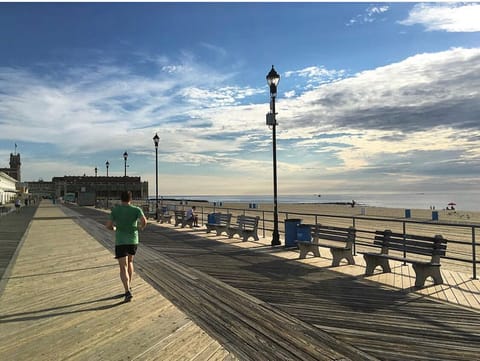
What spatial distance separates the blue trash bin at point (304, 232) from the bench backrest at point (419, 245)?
2544mm

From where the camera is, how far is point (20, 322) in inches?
223

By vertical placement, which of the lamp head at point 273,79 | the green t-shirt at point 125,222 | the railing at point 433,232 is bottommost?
the railing at point 433,232

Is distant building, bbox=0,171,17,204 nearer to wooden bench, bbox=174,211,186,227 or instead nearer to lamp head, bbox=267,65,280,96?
wooden bench, bbox=174,211,186,227

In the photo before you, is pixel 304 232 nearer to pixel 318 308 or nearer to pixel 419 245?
pixel 419 245

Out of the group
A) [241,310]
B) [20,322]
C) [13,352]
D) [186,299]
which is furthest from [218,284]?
[13,352]

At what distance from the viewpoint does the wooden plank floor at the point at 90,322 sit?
4.52 meters

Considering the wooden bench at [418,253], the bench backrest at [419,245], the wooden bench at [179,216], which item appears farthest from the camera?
the wooden bench at [179,216]

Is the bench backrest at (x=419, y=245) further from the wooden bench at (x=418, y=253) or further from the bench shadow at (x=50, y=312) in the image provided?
the bench shadow at (x=50, y=312)

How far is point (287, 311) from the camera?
19.3 feet

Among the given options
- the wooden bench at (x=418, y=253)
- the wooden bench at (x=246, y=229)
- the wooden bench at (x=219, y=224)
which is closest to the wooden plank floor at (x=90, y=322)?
the wooden bench at (x=418, y=253)

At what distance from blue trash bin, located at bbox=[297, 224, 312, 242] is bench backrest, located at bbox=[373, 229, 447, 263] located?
254 cm

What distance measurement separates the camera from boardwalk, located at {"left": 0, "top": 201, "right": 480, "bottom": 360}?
4547 mm

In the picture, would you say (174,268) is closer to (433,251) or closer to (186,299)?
(186,299)

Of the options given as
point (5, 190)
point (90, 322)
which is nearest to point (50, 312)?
point (90, 322)
